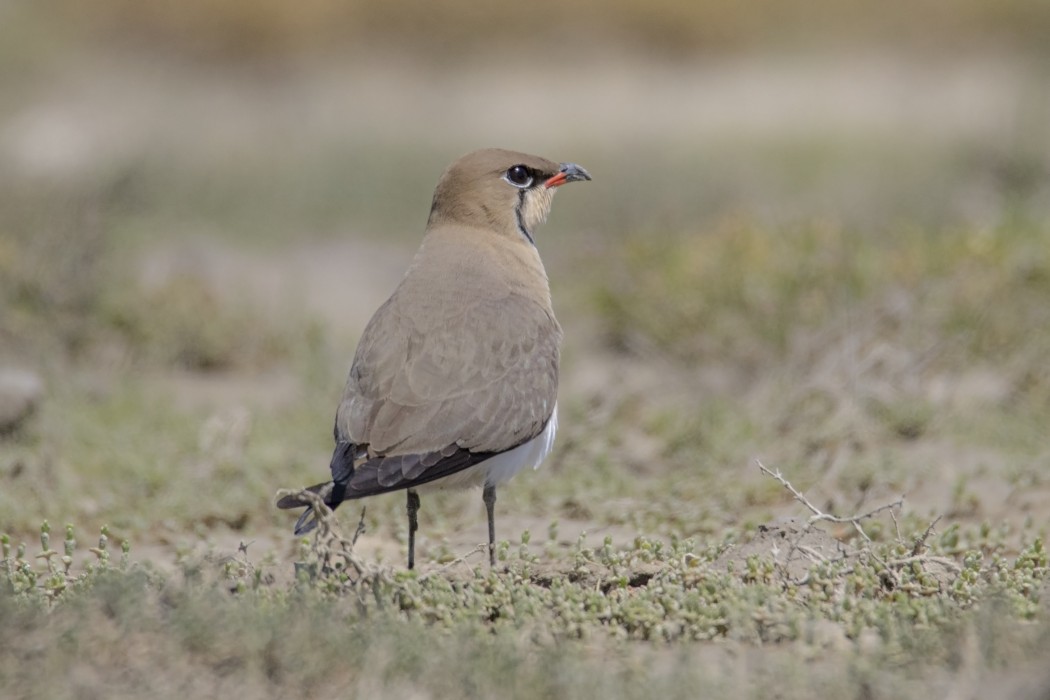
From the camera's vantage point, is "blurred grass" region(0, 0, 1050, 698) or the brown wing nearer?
"blurred grass" region(0, 0, 1050, 698)

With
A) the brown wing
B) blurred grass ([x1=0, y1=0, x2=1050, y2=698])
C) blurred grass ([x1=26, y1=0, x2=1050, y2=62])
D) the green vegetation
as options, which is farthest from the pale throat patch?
blurred grass ([x1=26, y1=0, x2=1050, y2=62])

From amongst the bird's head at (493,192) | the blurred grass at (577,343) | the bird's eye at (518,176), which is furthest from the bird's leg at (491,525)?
the bird's eye at (518,176)

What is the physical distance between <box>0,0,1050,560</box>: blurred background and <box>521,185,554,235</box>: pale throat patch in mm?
1102

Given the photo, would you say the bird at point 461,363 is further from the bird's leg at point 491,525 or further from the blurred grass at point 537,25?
the blurred grass at point 537,25

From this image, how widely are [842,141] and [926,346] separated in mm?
7719

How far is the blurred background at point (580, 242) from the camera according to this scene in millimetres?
6324

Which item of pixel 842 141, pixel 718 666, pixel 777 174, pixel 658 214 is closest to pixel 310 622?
pixel 718 666

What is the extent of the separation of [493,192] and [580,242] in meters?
4.00

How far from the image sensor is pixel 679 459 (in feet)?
21.6

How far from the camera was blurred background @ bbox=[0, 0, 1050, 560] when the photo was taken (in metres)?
6.32

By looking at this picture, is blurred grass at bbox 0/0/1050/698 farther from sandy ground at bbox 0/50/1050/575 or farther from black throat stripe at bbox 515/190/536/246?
black throat stripe at bbox 515/190/536/246

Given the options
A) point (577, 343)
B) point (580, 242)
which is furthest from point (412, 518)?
point (580, 242)

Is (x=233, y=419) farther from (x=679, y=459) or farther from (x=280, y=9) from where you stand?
(x=280, y=9)

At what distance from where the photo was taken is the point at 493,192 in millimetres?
5531
